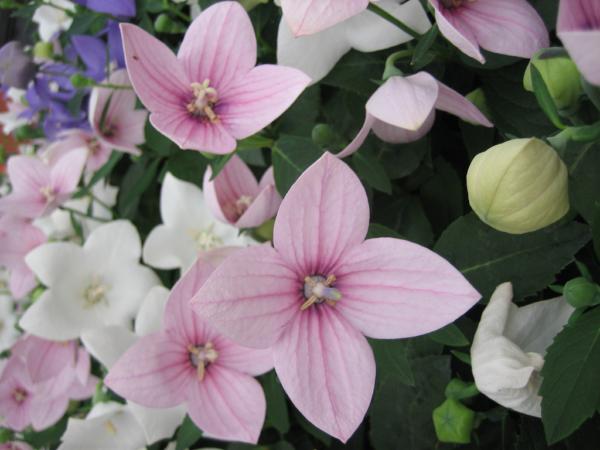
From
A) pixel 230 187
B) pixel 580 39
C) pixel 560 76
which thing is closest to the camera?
pixel 580 39

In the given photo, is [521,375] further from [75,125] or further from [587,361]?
[75,125]

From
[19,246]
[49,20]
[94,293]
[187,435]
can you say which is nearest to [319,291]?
[187,435]

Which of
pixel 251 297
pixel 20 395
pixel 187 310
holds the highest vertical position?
pixel 251 297

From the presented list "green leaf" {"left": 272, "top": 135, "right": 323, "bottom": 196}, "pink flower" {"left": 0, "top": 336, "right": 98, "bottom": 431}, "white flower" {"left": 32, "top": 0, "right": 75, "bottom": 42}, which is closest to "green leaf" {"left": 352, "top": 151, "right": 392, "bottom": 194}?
"green leaf" {"left": 272, "top": 135, "right": 323, "bottom": 196}

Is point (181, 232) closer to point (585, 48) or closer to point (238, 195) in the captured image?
point (238, 195)

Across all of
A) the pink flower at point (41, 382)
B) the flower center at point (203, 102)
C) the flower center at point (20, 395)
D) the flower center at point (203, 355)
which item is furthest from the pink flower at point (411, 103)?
the flower center at point (20, 395)

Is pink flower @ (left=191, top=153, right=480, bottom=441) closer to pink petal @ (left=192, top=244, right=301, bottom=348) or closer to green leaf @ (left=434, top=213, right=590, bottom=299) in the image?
pink petal @ (left=192, top=244, right=301, bottom=348)
